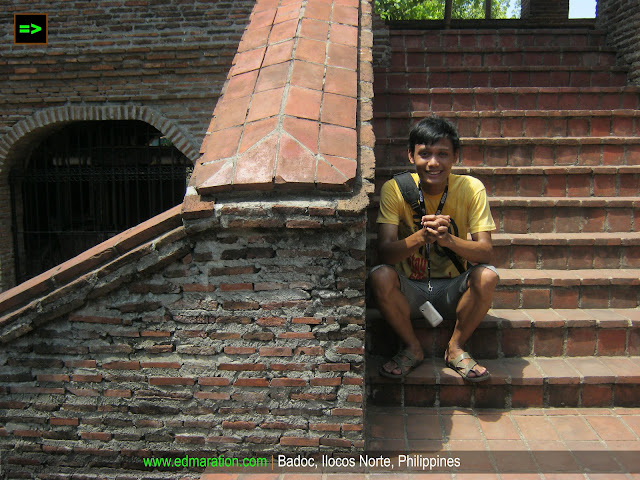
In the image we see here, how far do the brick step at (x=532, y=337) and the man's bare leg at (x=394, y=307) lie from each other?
16 centimetres

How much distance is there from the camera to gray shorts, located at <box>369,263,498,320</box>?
291 centimetres

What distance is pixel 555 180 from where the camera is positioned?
383cm

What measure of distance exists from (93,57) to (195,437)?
576cm

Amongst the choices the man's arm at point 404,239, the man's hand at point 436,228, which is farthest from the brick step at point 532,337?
the man's hand at point 436,228

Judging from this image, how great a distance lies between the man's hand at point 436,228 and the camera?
8.54ft

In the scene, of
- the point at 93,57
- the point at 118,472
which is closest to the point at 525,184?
the point at 118,472

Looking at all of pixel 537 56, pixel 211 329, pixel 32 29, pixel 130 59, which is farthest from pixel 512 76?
pixel 32 29

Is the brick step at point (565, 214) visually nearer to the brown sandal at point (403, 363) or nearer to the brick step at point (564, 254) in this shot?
the brick step at point (564, 254)

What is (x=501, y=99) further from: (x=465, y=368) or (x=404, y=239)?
(x=465, y=368)

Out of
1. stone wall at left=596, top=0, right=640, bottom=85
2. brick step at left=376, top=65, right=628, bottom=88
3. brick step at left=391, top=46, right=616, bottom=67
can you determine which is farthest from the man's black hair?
stone wall at left=596, top=0, right=640, bottom=85

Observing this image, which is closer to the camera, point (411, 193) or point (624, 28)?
point (411, 193)

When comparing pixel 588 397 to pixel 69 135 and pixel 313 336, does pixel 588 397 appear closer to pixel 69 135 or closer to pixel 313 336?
pixel 313 336

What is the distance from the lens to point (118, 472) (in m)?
2.54

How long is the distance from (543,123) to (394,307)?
7.57 feet
